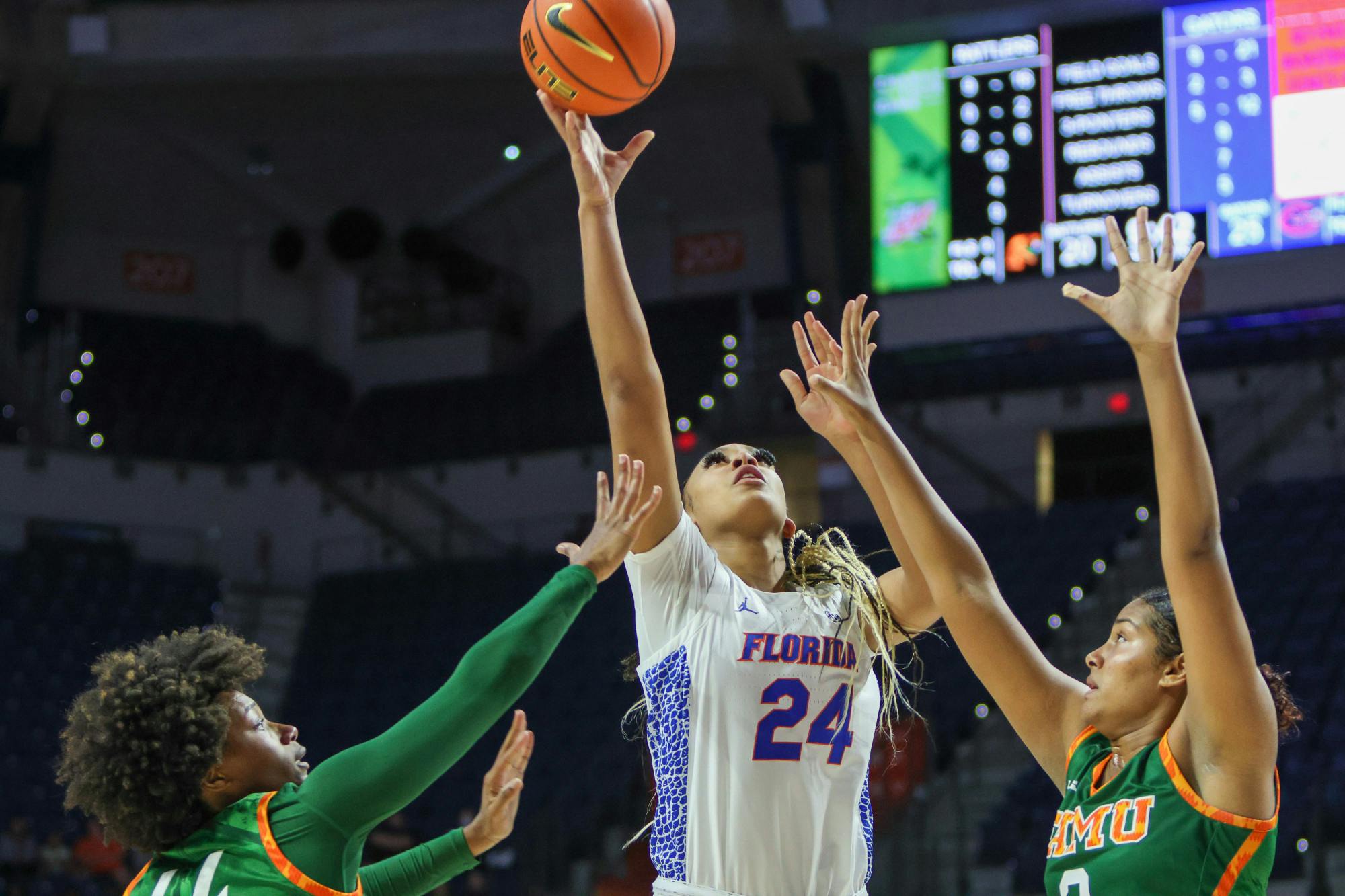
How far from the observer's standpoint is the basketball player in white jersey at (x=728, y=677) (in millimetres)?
2672

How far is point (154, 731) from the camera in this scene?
2.22 m

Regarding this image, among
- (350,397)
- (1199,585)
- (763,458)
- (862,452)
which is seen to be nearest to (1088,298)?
(1199,585)

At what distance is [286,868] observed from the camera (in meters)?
2.16

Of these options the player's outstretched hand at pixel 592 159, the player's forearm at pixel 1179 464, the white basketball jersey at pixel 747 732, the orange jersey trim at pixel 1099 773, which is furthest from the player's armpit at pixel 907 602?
the player's outstretched hand at pixel 592 159

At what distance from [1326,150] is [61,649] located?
1080 centimetres

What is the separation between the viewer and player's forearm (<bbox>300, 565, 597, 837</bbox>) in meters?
2.15

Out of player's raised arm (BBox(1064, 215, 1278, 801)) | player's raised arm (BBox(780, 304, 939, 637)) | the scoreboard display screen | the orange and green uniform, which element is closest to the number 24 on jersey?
player's raised arm (BBox(780, 304, 939, 637))

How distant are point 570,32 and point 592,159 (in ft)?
2.30

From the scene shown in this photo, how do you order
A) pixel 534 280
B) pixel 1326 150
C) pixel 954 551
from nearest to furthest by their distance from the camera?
1. pixel 954 551
2. pixel 1326 150
3. pixel 534 280

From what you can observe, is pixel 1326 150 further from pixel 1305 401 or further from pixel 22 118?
pixel 22 118

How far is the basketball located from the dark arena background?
14.9 feet

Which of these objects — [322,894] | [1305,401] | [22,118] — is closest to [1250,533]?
[1305,401]

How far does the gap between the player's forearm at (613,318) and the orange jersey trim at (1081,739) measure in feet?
3.14

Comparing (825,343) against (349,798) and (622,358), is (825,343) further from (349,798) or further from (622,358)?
(349,798)
